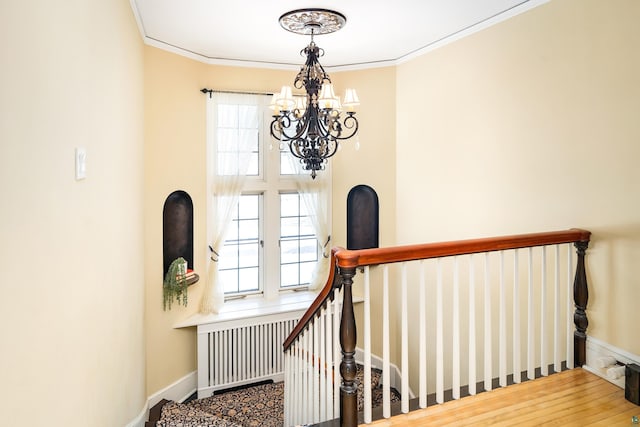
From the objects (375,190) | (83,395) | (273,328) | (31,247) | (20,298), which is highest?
(375,190)

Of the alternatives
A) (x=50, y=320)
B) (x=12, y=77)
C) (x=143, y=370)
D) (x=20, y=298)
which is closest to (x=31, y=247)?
(x=20, y=298)

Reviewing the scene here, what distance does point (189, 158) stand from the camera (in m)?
4.46

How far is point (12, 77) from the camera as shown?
43.6 inches

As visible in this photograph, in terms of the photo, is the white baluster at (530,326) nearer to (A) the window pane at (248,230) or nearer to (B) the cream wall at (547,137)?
(B) the cream wall at (547,137)

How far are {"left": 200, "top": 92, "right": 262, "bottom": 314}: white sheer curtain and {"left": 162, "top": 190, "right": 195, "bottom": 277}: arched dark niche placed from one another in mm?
231

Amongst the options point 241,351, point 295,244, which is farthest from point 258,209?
point 241,351

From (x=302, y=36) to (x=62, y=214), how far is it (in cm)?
307

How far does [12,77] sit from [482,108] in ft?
11.3

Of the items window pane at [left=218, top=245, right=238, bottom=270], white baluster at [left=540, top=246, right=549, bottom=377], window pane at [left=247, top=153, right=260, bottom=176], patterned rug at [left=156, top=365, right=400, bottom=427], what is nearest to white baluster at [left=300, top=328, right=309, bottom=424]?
patterned rug at [left=156, top=365, right=400, bottom=427]

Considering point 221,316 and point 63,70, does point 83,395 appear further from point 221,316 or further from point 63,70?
point 221,316

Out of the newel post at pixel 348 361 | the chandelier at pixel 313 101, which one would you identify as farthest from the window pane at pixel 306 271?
the newel post at pixel 348 361

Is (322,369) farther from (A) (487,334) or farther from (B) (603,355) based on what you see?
(B) (603,355)

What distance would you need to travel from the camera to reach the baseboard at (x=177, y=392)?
13.5 ft

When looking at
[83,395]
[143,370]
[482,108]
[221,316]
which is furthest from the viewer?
[221,316]
